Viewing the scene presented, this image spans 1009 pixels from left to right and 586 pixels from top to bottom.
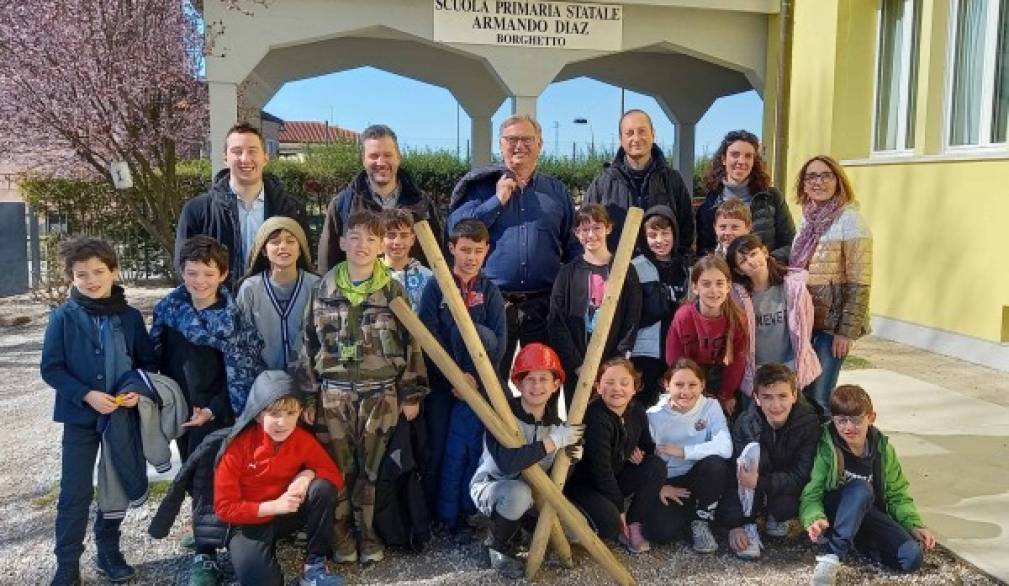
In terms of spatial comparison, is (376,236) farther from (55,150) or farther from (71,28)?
(55,150)

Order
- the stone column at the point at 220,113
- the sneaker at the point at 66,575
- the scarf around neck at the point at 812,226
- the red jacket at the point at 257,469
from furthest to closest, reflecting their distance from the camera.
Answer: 1. the stone column at the point at 220,113
2. the scarf around neck at the point at 812,226
3. the sneaker at the point at 66,575
4. the red jacket at the point at 257,469

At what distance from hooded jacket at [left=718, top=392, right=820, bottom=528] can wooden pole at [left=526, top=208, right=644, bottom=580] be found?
81cm

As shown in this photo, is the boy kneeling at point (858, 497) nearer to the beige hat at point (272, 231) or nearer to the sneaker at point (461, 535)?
the sneaker at point (461, 535)

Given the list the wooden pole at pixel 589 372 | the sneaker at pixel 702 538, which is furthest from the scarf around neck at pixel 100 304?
the sneaker at pixel 702 538

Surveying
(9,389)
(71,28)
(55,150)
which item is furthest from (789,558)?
(55,150)

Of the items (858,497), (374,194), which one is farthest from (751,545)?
(374,194)

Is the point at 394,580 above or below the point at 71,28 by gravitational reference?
below

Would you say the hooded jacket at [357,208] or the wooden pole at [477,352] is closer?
the wooden pole at [477,352]

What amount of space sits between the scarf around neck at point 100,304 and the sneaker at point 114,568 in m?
1.01

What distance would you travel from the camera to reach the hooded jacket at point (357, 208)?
3.98 m

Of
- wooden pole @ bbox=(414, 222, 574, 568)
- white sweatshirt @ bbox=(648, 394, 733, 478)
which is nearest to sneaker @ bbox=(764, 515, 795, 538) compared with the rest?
white sweatshirt @ bbox=(648, 394, 733, 478)

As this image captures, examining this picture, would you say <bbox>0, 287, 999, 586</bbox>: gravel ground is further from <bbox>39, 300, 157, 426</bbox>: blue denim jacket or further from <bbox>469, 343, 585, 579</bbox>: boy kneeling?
<bbox>39, 300, 157, 426</bbox>: blue denim jacket

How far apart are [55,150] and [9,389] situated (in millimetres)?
5245

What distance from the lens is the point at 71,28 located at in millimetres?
9562
